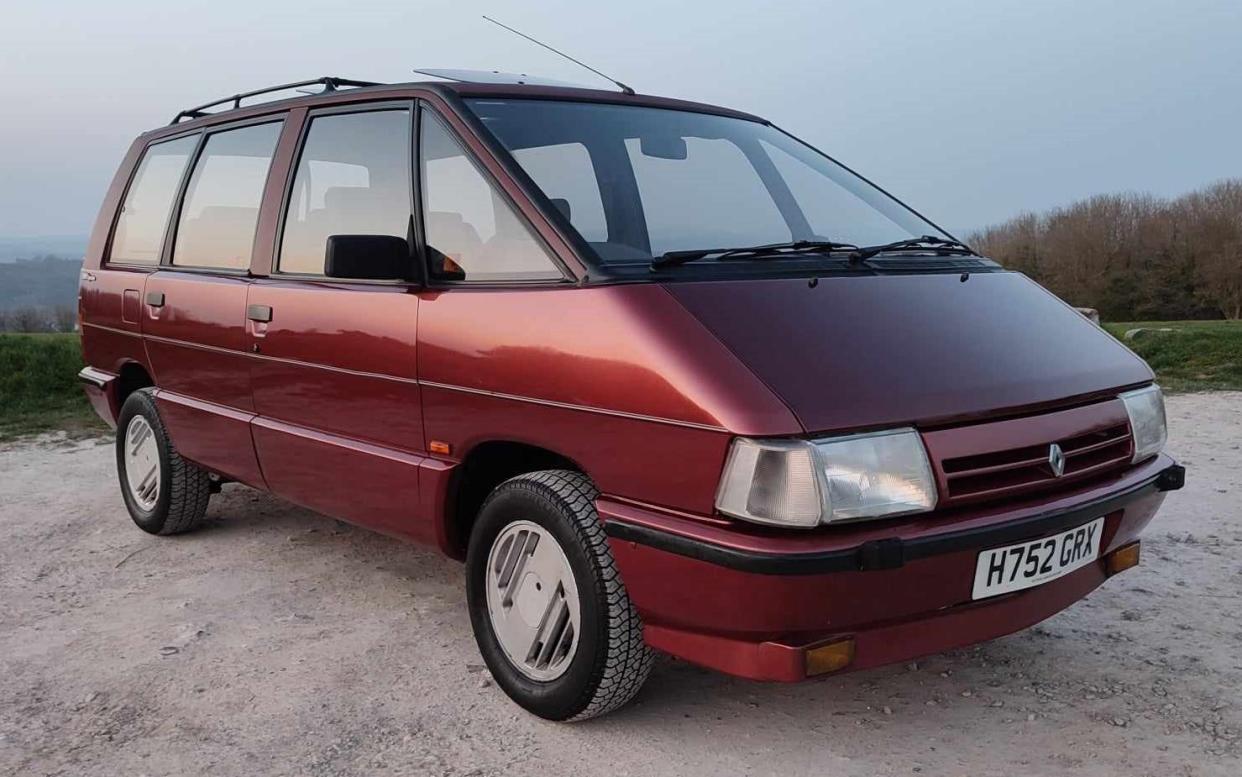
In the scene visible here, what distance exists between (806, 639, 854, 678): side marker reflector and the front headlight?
321mm

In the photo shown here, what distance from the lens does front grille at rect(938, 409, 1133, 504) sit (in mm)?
2580

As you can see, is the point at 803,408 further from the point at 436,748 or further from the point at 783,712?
the point at 436,748

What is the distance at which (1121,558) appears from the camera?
10.2 ft

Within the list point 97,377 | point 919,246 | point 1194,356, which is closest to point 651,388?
point 919,246

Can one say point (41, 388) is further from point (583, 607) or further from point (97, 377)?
point (583, 607)

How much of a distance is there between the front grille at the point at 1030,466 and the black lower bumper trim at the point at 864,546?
0.08 metres

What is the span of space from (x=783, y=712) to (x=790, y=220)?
1.66m

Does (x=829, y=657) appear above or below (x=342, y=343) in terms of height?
below

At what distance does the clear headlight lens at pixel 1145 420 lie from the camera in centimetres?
305

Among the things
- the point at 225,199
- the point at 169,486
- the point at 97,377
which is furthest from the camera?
the point at 97,377

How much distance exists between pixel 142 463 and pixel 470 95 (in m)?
2.88

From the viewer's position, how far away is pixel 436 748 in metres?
2.91

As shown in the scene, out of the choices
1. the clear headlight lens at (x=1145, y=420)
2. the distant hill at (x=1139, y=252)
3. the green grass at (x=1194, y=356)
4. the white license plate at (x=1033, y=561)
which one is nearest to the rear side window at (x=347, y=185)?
the white license plate at (x=1033, y=561)

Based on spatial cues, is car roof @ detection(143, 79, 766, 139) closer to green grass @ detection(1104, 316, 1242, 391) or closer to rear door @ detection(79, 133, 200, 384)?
rear door @ detection(79, 133, 200, 384)
